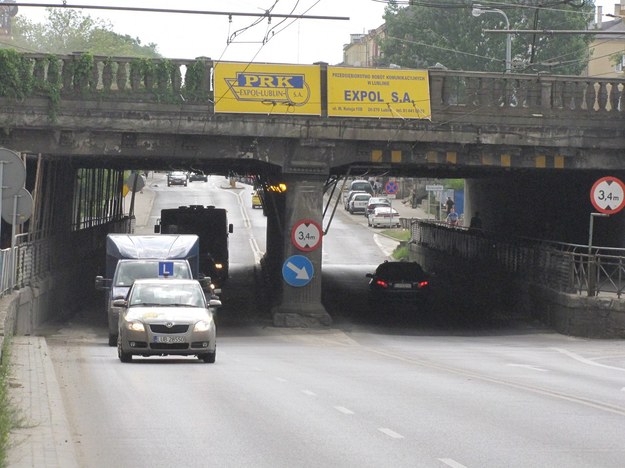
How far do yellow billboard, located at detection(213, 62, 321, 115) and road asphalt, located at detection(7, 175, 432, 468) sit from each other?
37.4 ft

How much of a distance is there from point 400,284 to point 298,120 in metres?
8.96

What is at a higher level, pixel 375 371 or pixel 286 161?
pixel 286 161

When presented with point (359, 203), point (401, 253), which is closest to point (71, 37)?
point (359, 203)

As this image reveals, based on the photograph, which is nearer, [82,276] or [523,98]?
[523,98]

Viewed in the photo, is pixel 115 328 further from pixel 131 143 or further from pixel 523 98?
pixel 523 98

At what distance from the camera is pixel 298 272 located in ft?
107

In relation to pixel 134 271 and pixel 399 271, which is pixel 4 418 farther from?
pixel 399 271

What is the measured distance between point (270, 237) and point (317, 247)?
17035mm

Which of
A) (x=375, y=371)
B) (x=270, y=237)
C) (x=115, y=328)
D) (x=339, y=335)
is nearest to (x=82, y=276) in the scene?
(x=270, y=237)

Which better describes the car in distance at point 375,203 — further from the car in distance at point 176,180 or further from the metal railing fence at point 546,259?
the metal railing fence at point 546,259

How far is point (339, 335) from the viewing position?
103ft

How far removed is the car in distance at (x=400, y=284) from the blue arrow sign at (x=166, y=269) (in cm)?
1112

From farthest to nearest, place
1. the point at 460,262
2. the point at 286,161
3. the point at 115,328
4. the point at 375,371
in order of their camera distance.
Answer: the point at 460,262 < the point at 286,161 < the point at 115,328 < the point at 375,371

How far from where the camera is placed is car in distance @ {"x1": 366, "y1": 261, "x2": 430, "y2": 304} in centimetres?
3900
